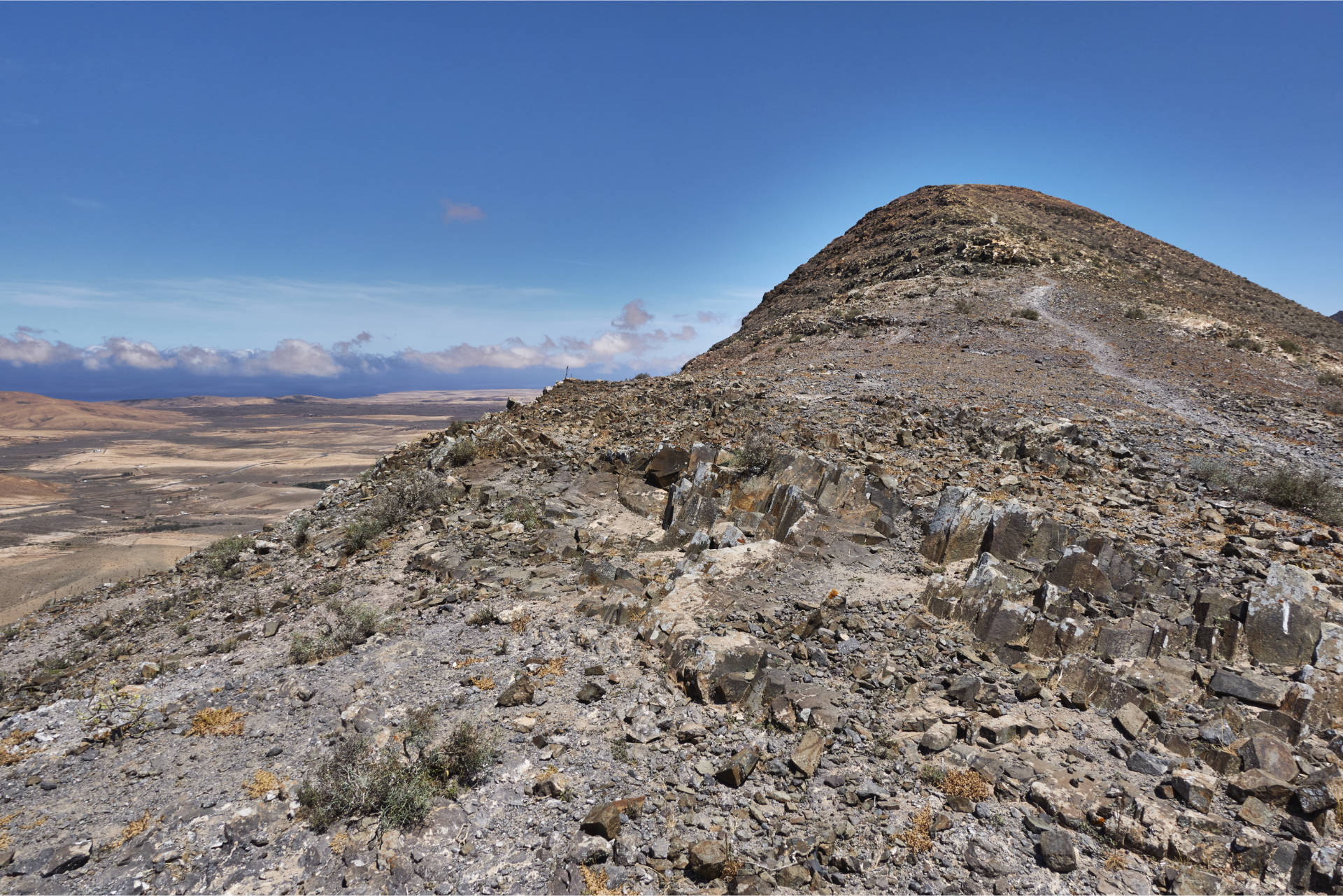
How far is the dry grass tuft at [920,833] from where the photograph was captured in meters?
4.68

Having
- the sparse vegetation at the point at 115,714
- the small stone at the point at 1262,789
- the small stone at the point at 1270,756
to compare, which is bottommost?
the sparse vegetation at the point at 115,714

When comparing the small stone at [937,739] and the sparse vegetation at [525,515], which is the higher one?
the sparse vegetation at [525,515]

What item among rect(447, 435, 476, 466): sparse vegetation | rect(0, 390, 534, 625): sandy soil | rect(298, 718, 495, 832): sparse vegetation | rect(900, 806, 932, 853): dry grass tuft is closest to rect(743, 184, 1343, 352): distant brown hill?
rect(447, 435, 476, 466): sparse vegetation

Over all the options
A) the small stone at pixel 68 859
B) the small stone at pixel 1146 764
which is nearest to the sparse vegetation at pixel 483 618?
the small stone at pixel 68 859

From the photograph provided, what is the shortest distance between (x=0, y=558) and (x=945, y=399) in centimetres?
5884

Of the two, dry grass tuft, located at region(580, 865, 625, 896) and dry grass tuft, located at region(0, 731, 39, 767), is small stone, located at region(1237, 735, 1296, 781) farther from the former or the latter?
dry grass tuft, located at region(0, 731, 39, 767)

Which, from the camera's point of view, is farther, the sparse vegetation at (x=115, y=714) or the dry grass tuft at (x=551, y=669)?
the dry grass tuft at (x=551, y=669)

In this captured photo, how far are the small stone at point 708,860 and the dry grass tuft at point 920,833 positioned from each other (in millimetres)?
1663

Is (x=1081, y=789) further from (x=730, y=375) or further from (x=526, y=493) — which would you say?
(x=730, y=375)

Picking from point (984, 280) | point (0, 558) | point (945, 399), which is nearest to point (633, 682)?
point (945, 399)

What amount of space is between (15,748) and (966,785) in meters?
10.9

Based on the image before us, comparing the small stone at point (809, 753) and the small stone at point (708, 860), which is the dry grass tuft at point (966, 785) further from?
the small stone at point (708, 860)

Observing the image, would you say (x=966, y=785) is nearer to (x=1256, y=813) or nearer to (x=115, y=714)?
(x=1256, y=813)

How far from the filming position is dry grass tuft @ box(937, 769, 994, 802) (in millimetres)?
5137
